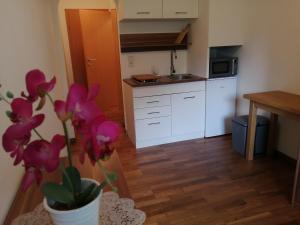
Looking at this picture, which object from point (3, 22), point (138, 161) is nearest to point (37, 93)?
point (3, 22)

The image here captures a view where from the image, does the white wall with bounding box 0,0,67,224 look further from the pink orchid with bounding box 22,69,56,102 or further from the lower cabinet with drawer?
the lower cabinet with drawer

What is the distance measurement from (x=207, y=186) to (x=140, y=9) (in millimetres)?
2319

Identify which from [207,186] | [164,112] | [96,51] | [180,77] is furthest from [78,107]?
[96,51]

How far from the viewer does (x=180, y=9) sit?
10.5ft

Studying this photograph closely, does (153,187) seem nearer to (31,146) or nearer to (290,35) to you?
(31,146)

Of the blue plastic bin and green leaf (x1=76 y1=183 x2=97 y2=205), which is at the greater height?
green leaf (x1=76 y1=183 x2=97 y2=205)

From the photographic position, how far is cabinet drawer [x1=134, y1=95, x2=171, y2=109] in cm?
309

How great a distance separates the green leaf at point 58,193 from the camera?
24.2 inches

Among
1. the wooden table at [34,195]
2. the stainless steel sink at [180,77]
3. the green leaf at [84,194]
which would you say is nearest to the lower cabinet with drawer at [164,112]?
the stainless steel sink at [180,77]

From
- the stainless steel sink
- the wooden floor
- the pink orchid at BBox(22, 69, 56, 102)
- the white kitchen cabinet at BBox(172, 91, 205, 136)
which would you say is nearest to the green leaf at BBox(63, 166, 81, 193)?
the pink orchid at BBox(22, 69, 56, 102)

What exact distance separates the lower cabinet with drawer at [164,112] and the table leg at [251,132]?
81 cm

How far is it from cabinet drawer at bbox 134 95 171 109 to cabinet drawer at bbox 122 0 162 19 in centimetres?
108

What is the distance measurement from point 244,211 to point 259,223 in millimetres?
155

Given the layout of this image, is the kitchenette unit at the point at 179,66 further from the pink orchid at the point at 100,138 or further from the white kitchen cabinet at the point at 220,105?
the pink orchid at the point at 100,138
